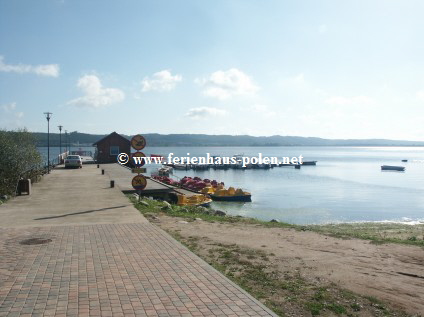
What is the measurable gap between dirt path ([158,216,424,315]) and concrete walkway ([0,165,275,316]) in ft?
5.80

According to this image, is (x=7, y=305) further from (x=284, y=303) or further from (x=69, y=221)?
(x=69, y=221)

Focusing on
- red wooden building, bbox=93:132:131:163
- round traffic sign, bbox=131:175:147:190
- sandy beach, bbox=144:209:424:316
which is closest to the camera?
sandy beach, bbox=144:209:424:316

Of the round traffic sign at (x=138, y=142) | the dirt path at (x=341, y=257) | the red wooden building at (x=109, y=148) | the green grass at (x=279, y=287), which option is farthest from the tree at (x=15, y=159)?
the red wooden building at (x=109, y=148)

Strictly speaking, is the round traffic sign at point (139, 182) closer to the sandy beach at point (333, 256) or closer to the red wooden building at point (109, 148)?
the sandy beach at point (333, 256)

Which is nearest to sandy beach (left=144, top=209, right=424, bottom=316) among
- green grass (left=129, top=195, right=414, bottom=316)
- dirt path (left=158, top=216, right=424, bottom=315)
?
dirt path (left=158, top=216, right=424, bottom=315)

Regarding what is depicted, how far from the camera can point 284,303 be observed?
620cm

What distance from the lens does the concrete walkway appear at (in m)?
5.62

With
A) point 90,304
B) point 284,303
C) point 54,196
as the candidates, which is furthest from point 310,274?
point 54,196

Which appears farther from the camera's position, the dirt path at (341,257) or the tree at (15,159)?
the tree at (15,159)

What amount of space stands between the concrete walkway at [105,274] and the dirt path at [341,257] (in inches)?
69.6

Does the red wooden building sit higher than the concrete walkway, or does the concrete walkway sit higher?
the red wooden building

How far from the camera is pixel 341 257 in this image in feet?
30.4

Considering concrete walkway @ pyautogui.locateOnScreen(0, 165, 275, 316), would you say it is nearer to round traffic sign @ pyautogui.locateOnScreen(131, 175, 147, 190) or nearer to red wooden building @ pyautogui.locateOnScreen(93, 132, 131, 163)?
round traffic sign @ pyautogui.locateOnScreen(131, 175, 147, 190)

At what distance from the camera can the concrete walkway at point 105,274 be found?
562 cm
